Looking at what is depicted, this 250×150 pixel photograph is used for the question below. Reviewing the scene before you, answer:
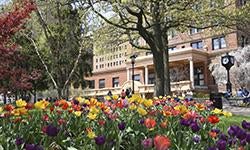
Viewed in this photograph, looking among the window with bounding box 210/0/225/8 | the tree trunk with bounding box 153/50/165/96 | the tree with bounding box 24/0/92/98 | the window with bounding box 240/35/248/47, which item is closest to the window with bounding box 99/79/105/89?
the window with bounding box 240/35/248/47

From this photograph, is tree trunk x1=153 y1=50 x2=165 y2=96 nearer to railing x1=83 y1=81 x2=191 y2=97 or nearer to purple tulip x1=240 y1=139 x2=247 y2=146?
purple tulip x1=240 y1=139 x2=247 y2=146

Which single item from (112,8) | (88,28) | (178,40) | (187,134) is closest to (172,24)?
(112,8)

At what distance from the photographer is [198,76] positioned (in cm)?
5003

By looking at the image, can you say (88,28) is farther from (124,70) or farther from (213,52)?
(124,70)

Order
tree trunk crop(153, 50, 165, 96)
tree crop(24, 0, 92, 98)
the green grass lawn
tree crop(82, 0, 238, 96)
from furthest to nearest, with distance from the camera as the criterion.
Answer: tree crop(24, 0, 92, 98) → tree trunk crop(153, 50, 165, 96) → tree crop(82, 0, 238, 96) → the green grass lawn

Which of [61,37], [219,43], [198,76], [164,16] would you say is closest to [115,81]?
[198,76]

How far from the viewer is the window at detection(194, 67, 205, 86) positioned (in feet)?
163

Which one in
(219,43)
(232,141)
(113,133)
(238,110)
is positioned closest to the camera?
(232,141)

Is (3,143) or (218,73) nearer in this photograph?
(3,143)

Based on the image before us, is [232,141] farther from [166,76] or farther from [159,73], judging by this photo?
[166,76]

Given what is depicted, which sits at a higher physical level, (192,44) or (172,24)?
(192,44)

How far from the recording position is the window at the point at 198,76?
49.6 m

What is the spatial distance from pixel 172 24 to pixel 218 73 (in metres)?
26.2

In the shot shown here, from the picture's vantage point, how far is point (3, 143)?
3.02 m
